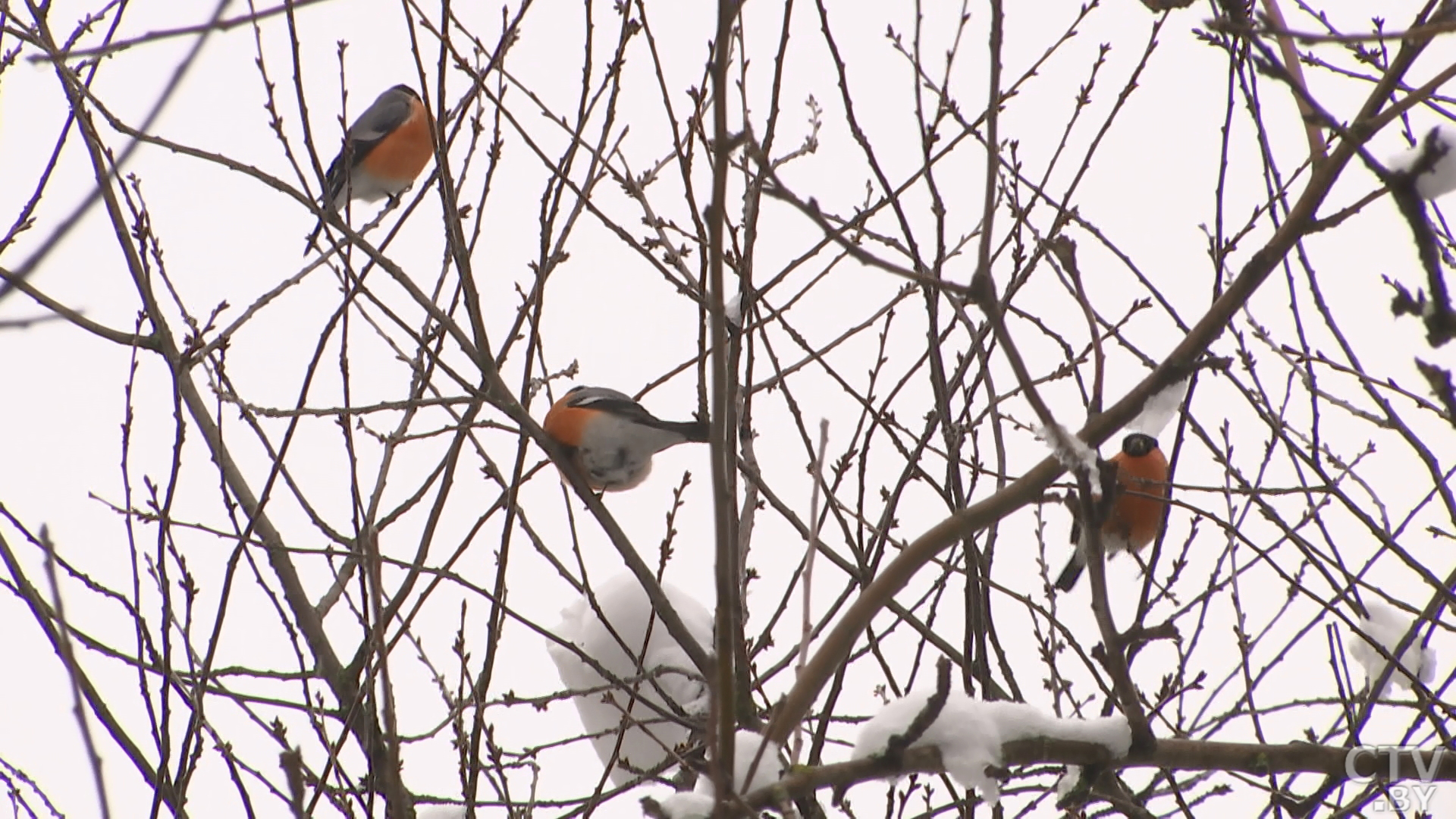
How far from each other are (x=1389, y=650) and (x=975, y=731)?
1.54 m

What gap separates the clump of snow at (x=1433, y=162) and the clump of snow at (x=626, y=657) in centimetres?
221

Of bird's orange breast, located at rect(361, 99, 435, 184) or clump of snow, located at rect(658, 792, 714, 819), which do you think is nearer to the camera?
clump of snow, located at rect(658, 792, 714, 819)

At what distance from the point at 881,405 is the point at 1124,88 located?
2.99 feet

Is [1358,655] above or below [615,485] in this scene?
below

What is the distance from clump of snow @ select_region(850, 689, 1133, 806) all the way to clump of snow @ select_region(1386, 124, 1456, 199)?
666 mm

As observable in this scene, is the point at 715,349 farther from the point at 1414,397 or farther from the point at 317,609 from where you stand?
the point at 317,609

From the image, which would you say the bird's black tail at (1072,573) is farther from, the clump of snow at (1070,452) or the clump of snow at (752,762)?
the clump of snow at (1070,452)

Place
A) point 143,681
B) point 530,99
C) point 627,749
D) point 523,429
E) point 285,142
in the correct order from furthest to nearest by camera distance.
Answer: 1. point 627,749
2. point 530,99
3. point 285,142
4. point 523,429
5. point 143,681

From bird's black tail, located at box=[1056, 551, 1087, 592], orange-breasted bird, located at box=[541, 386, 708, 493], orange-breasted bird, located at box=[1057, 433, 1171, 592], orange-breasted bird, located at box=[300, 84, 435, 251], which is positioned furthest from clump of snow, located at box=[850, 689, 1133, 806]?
orange-breasted bird, located at box=[300, 84, 435, 251]

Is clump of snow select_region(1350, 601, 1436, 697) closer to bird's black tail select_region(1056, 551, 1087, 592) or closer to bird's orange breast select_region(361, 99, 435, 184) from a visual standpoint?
bird's black tail select_region(1056, 551, 1087, 592)

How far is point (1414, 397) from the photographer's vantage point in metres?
2.50

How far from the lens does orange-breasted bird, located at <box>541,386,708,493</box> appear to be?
4559 millimetres

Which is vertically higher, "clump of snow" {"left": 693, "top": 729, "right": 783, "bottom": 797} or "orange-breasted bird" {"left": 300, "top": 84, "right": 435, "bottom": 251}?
"orange-breasted bird" {"left": 300, "top": 84, "right": 435, "bottom": 251}

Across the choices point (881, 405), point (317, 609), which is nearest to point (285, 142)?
point (317, 609)
